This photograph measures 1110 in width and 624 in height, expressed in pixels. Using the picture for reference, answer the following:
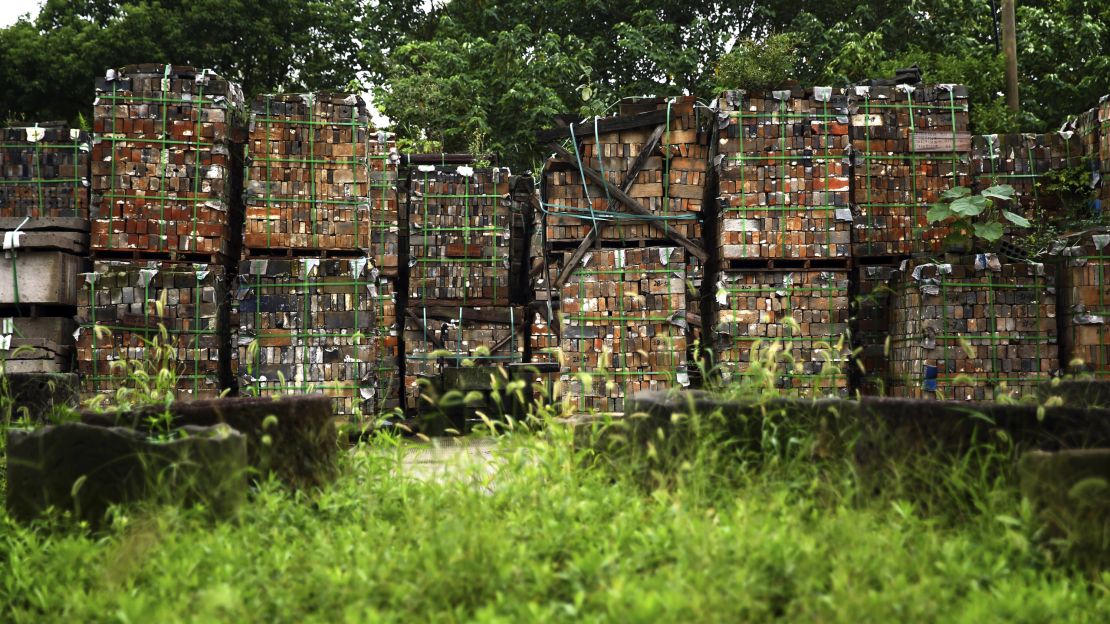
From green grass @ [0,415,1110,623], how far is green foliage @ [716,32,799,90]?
14.1m

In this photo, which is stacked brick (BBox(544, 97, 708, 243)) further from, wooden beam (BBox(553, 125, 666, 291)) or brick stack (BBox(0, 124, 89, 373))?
brick stack (BBox(0, 124, 89, 373))

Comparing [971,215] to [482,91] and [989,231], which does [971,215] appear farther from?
[482,91]

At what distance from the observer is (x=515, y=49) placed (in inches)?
773

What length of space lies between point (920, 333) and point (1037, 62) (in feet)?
39.2

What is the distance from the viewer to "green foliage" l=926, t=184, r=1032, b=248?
790 cm

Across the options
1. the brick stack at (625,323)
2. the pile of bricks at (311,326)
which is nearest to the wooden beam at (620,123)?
the brick stack at (625,323)

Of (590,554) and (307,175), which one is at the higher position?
(307,175)

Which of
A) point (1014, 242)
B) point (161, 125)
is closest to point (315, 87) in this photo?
point (161, 125)

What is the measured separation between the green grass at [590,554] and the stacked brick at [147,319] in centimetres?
402

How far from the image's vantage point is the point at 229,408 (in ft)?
14.8

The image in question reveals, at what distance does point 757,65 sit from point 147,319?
13.0 meters

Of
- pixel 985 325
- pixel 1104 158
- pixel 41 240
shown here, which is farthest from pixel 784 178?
pixel 41 240

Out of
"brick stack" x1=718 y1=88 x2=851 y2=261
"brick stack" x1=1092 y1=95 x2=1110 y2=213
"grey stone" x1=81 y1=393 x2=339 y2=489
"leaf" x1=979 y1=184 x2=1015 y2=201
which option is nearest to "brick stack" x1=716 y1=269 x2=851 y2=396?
"brick stack" x1=718 y1=88 x2=851 y2=261

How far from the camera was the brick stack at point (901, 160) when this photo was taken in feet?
28.2
